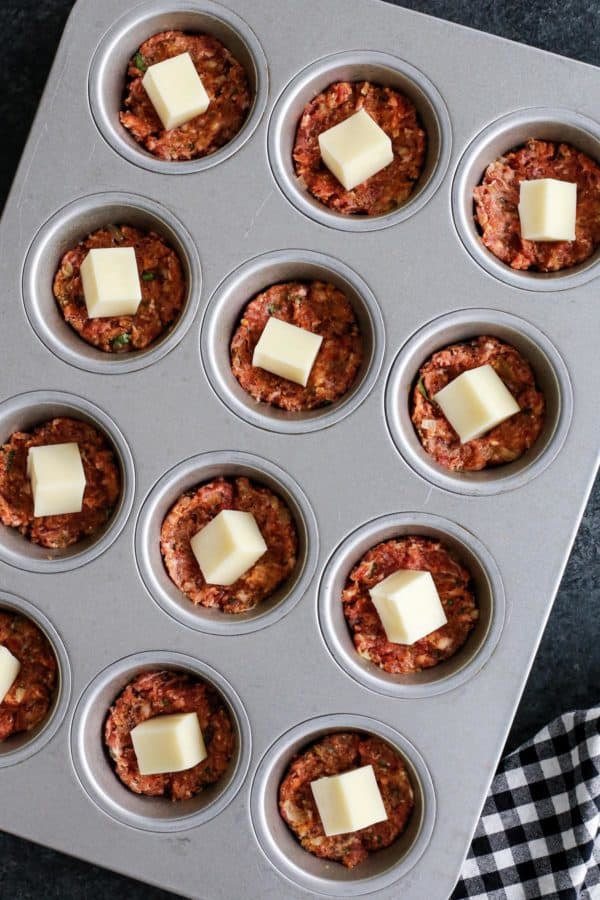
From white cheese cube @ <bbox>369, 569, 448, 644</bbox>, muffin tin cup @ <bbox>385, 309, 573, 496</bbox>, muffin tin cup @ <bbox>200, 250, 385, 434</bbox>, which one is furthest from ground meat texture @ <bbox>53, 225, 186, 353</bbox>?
white cheese cube @ <bbox>369, 569, 448, 644</bbox>

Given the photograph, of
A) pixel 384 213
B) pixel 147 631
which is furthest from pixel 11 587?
pixel 384 213

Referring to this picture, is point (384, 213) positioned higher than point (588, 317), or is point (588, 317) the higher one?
point (384, 213)

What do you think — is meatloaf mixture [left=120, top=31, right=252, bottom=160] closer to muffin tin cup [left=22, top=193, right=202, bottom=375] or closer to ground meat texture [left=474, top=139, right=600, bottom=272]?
muffin tin cup [left=22, top=193, right=202, bottom=375]

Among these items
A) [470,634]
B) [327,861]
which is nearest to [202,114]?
[470,634]

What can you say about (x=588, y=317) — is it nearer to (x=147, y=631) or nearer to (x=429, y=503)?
(x=429, y=503)

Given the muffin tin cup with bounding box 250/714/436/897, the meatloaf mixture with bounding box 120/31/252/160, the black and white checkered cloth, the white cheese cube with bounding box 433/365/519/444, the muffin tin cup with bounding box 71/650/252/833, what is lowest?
the black and white checkered cloth

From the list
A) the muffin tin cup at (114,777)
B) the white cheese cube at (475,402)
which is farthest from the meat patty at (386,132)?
the muffin tin cup at (114,777)

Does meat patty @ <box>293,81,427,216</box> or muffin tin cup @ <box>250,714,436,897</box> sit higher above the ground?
meat patty @ <box>293,81,427,216</box>
